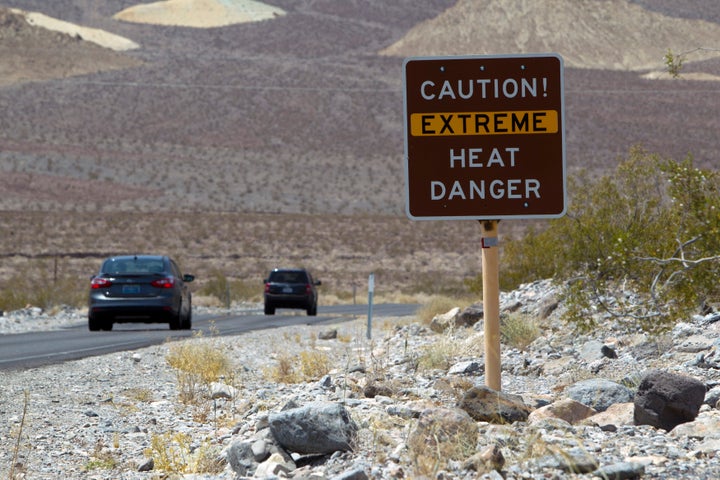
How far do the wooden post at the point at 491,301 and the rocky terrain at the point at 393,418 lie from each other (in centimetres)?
29

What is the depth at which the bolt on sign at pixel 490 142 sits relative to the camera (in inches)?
346

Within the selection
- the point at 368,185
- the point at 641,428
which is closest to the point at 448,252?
the point at 368,185

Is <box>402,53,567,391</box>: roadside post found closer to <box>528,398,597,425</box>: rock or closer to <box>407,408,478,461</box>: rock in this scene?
<box>528,398,597,425</box>: rock

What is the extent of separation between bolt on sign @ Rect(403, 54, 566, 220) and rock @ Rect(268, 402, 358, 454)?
1.79 metres

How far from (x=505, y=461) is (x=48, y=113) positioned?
9193 cm

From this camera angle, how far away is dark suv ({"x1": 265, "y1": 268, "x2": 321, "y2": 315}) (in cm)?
3894

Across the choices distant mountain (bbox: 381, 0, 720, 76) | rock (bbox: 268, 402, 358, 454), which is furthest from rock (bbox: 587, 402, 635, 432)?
distant mountain (bbox: 381, 0, 720, 76)

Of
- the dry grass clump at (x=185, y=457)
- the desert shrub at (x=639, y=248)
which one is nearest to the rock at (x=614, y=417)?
the dry grass clump at (x=185, y=457)

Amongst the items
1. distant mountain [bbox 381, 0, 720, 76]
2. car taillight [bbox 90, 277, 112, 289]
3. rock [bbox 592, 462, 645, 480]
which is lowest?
rock [bbox 592, 462, 645, 480]

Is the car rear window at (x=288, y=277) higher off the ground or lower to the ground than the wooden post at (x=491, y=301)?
lower

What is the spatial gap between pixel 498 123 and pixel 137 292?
1733 centimetres

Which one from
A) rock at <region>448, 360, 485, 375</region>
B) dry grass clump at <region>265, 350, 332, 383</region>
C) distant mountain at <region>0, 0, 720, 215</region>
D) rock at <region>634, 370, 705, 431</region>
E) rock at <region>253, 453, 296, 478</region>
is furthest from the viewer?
distant mountain at <region>0, 0, 720, 215</region>

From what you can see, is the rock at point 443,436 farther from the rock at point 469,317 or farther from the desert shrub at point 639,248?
the rock at point 469,317

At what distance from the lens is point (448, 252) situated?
77.3 m
